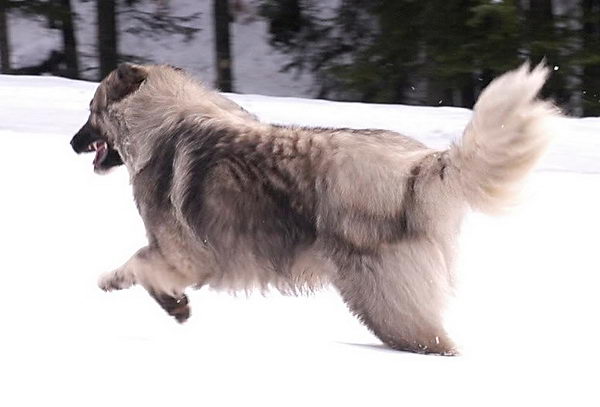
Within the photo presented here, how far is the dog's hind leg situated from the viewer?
188 inches

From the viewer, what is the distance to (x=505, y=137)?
4.61 metres

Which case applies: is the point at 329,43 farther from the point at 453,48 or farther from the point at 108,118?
the point at 108,118

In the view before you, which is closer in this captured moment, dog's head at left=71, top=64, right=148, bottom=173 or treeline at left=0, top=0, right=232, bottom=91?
dog's head at left=71, top=64, right=148, bottom=173

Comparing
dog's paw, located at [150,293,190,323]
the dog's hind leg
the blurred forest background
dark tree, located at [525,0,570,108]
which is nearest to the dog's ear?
dog's paw, located at [150,293,190,323]

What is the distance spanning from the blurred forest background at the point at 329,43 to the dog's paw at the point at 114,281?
1063cm

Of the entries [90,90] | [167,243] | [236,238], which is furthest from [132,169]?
[90,90]

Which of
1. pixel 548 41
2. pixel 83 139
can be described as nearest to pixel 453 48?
pixel 548 41

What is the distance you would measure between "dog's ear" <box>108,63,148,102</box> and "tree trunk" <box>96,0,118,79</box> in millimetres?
13361

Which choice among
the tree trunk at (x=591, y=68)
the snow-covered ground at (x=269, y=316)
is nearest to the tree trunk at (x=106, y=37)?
the snow-covered ground at (x=269, y=316)

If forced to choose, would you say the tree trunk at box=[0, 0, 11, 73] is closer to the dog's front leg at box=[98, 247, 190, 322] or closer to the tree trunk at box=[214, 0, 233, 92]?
the tree trunk at box=[214, 0, 233, 92]

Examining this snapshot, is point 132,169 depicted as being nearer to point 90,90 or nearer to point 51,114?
point 51,114

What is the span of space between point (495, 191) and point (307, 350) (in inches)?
42.7

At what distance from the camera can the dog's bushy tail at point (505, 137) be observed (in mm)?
4594

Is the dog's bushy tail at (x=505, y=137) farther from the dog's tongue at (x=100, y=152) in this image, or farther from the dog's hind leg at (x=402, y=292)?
the dog's tongue at (x=100, y=152)
